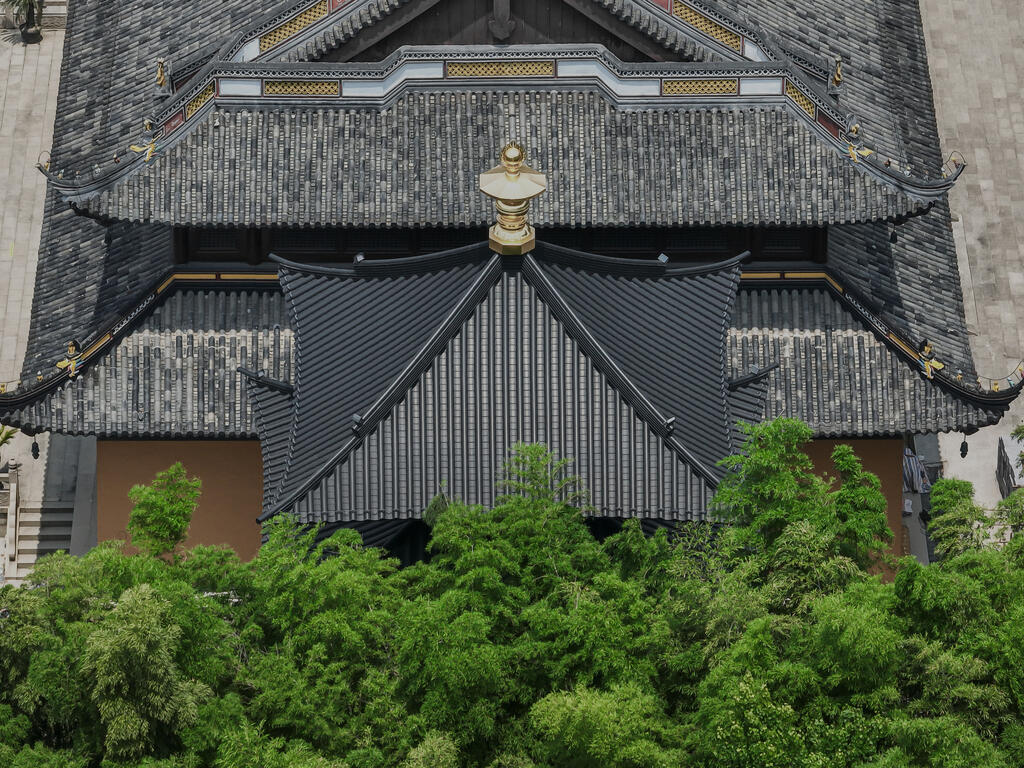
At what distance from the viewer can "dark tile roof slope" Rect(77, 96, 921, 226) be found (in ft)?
151

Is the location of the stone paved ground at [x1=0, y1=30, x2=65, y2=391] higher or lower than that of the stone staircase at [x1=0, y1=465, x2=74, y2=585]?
higher

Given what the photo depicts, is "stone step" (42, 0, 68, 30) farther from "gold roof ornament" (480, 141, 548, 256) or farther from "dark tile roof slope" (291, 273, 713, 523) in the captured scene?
"gold roof ornament" (480, 141, 548, 256)

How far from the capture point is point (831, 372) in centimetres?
4678

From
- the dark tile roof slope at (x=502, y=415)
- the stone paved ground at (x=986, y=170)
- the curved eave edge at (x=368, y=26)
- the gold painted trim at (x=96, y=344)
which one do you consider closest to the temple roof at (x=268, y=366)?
the gold painted trim at (x=96, y=344)

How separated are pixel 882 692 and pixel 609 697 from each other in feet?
13.9

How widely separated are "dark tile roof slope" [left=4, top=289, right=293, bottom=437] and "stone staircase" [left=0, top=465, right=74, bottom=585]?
6.50 m

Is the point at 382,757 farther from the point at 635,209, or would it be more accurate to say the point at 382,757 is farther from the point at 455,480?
the point at 635,209

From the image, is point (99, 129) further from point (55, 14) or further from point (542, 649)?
point (542, 649)

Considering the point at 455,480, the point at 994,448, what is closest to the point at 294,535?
the point at 455,480

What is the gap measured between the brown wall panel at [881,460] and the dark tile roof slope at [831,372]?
1419mm

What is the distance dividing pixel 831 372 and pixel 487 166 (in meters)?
8.90

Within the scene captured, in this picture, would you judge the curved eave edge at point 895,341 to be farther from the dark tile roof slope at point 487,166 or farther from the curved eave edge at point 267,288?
the dark tile roof slope at point 487,166

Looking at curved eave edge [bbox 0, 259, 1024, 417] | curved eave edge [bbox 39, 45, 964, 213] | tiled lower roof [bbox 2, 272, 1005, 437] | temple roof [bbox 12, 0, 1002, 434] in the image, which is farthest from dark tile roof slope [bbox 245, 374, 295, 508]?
curved eave edge [bbox 39, 45, 964, 213]

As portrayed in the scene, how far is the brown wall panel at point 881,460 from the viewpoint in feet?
157
